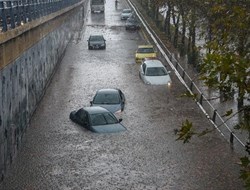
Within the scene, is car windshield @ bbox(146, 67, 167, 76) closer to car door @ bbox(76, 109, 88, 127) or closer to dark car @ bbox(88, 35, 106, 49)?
car door @ bbox(76, 109, 88, 127)

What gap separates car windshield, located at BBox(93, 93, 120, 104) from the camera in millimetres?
24859

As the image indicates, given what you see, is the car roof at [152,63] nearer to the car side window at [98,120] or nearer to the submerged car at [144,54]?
the submerged car at [144,54]

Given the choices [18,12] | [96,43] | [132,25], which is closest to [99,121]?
[18,12]

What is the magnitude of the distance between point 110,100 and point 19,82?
6.89 meters

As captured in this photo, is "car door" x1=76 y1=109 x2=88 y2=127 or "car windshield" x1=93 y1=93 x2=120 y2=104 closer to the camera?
"car door" x1=76 y1=109 x2=88 y2=127

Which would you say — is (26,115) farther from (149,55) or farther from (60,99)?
(149,55)

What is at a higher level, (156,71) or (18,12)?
(18,12)

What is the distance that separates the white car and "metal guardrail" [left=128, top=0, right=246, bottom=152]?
1.25 metres

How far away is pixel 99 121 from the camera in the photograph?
843 inches

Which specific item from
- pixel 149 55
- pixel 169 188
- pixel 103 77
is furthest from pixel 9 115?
pixel 149 55

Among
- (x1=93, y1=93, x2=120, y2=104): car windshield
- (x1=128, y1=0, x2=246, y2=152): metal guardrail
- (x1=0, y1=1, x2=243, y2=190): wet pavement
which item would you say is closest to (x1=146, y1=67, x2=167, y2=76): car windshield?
(x1=0, y1=1, x2=243, y2=190): wet pavement

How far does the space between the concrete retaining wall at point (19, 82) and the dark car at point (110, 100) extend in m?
2.88

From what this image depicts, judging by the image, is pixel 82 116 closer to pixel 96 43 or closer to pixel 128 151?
pixel 128 151

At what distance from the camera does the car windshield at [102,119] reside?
2141cm
